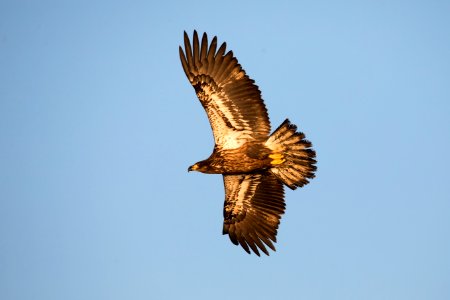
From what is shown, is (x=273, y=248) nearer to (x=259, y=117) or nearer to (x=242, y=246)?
(x=242, y=246)

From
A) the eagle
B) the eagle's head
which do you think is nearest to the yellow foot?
the eagle

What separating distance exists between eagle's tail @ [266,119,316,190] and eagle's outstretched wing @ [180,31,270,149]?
0.31 metres

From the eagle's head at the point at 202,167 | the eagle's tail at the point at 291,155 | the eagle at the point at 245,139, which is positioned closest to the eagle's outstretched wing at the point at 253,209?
the eagle at the point at 245,139

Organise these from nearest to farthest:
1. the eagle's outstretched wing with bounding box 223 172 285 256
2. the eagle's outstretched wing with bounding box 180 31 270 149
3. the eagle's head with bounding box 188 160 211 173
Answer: the eagle's outstretched wing with bounding box 180 31 270 149, the eagle's head with bounding box 188 160 211 173, the eagle's outstretched wing with bounding box 223 172 285 256

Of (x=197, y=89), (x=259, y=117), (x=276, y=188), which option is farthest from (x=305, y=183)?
(x=197, y=89)

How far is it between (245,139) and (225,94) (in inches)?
Answer: 37.8

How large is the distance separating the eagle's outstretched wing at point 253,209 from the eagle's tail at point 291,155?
1.39ft

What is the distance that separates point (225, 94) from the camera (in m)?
12.6

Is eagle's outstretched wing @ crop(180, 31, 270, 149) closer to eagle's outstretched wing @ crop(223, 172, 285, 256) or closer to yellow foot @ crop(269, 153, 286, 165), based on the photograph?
yellow foot @ crop(269, 153, 286, 165)

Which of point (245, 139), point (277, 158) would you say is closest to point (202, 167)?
point (245, 139)

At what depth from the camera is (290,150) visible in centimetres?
1252

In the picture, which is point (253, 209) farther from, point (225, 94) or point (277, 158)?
point (225, 94)

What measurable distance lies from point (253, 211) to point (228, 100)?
8.00 feet

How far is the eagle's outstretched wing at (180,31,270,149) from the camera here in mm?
12359
